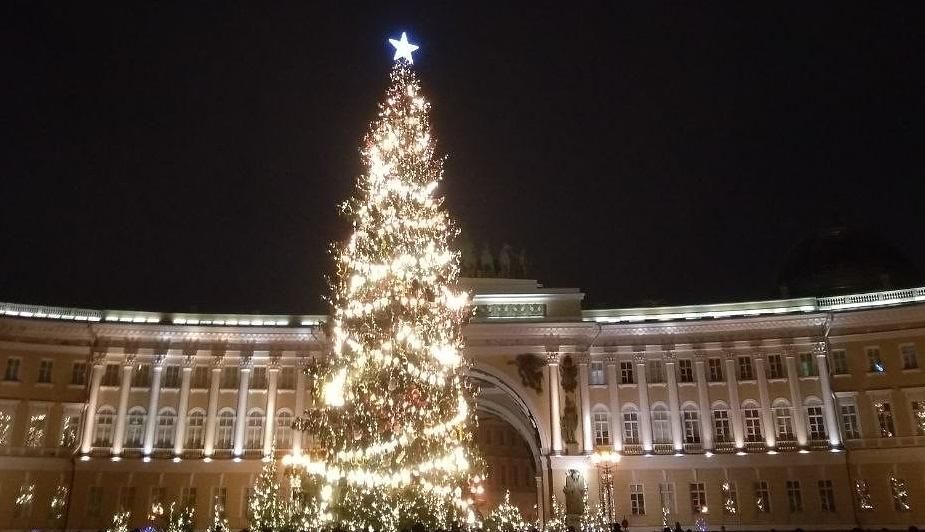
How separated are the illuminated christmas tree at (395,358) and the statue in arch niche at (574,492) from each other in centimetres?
1970

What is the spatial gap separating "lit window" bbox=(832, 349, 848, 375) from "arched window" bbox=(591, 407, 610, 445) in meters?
13.9

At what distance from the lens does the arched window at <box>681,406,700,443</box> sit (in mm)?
45938

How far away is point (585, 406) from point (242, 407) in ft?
70.4

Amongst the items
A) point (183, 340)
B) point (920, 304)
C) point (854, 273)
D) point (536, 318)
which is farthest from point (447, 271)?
point (854, 273)

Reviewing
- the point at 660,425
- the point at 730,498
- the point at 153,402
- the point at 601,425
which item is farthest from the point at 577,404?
the point at 153,402

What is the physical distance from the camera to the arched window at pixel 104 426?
46656 mm

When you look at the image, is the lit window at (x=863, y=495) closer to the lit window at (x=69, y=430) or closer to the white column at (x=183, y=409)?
the white column at (x=183, y=409)

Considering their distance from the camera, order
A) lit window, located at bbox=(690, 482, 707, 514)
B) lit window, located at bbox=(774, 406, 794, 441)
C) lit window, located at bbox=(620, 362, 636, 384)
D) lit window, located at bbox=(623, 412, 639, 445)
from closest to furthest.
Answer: lit window, located at bbox=(690, 482, 707, 514) < lit window, located at bbox=(774, 406, 794, 441) < lit window, located at bbox=(623, 412, 639, 445) < lit window, located at bbox=(620, 362, 636, 384)

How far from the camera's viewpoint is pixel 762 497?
1734 inches

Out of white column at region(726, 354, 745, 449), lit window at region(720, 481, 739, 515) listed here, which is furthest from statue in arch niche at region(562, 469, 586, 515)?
white column at region(726, 354, 745, 449)

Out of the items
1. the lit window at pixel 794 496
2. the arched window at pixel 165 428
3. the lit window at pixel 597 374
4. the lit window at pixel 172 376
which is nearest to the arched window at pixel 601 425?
the lit window at pixel 597 374

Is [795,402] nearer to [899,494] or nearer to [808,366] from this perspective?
[808,366]

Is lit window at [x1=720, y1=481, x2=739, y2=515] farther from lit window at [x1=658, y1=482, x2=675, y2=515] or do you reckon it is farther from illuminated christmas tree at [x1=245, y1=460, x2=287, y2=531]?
illuminated christmas tree at [x1=245, y1=460, x2=287, y2=531]

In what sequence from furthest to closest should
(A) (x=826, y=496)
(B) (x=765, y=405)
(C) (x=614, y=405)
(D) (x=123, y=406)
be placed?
1. (D) (x=123, y=406)
2. (C) (x=614, y=405)
3. (B) (x=765, y=405)
4. (A) (x=826, y=496)
